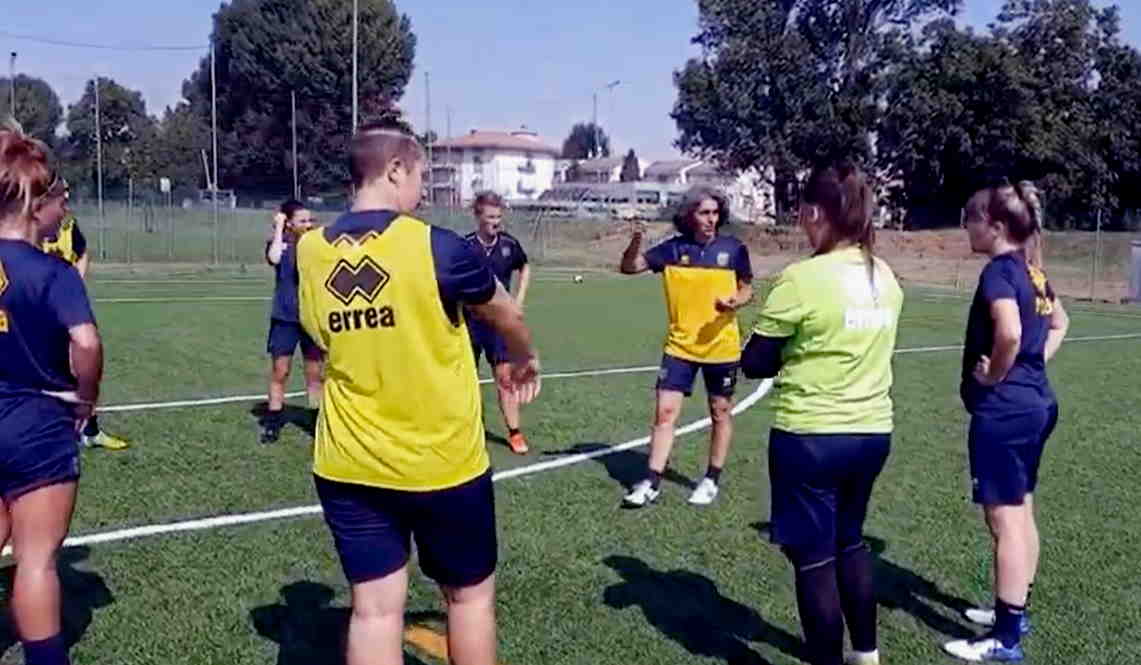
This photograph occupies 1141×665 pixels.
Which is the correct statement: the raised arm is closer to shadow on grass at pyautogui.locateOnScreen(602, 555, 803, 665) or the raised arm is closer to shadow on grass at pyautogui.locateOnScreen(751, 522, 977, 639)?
shadow on grass at pyautogui.locateOnScreen(602, 555, 803, 665)

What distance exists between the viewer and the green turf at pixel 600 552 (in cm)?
556

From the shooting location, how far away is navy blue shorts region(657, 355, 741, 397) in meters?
7.98

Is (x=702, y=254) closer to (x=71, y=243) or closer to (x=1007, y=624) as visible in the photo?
(x=1007, y=624)

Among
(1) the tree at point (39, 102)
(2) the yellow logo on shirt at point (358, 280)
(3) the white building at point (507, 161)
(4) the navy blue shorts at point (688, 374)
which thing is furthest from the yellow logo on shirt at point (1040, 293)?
(3) the white building at point (507, 161)

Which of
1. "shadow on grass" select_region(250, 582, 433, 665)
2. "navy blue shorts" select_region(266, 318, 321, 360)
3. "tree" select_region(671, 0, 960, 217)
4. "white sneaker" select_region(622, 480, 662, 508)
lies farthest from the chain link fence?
"shadow on grass" select_region(250, 582, 433, 665)

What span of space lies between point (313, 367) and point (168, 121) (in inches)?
3328

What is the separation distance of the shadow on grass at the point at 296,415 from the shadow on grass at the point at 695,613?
4420 mm

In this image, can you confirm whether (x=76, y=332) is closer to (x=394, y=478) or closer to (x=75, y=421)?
(x=75, y=421)

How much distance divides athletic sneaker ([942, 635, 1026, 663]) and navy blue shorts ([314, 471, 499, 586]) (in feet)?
8.35

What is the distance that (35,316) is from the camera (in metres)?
4.18

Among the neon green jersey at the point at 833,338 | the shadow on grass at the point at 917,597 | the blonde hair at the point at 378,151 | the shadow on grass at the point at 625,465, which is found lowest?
the shadow on grass at the point at 917,597

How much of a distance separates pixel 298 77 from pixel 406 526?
73867 mm

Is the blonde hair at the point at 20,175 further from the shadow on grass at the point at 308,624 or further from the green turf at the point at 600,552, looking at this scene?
the shadow on grass at the point at 308,624

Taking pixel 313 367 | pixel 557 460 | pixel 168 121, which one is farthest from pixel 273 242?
pixel 168 121
